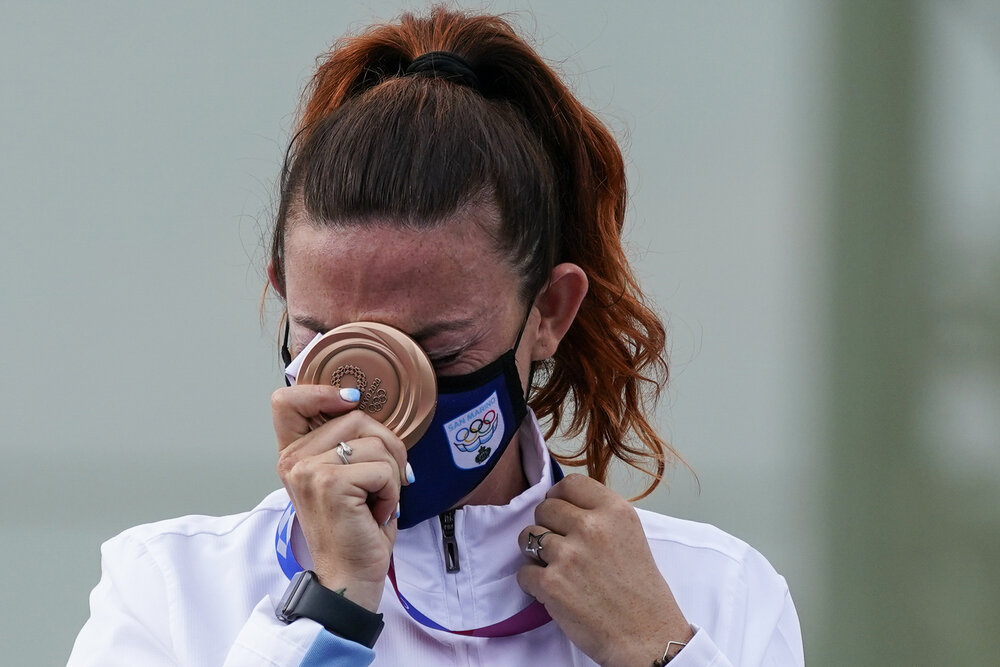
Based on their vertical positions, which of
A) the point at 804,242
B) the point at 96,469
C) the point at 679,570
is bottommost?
the point at 96,469

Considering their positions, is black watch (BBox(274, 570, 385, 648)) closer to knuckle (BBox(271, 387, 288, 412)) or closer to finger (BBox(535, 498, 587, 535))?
knuckle (BBox(271, 387, 288, 412))

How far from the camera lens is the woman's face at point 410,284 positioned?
6.05 feet

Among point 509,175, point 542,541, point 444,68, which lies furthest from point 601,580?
point 444,68

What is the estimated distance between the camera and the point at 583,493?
198 cm

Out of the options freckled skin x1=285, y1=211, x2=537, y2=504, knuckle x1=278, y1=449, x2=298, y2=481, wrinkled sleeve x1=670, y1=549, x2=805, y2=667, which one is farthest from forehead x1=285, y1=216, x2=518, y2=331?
wrinkled sleeve x1=670, y1=549, x2=805, y2=667

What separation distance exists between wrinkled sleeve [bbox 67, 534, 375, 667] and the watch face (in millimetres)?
305

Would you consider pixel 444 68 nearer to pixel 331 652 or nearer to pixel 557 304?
pixel 557 304

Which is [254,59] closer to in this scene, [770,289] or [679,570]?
[770,289]

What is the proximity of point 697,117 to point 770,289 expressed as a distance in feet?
2.28

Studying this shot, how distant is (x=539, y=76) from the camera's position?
87.8 inches

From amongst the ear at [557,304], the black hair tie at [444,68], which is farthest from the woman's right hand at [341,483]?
the black hair tie at [444,68]

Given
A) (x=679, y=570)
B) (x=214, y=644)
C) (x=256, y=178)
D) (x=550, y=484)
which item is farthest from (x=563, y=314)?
(x=256, y=178)

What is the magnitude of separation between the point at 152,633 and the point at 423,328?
23.2 inches

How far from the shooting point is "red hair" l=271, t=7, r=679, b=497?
196cm
